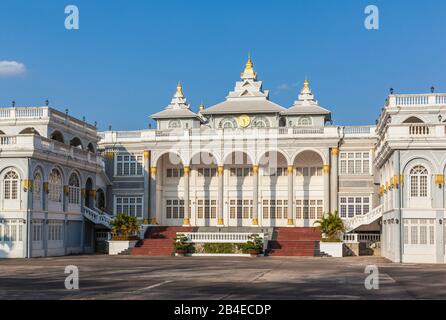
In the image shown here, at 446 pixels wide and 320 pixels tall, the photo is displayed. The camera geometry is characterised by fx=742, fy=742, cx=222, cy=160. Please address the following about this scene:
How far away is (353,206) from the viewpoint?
189 feet

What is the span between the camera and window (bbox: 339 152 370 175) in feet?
189

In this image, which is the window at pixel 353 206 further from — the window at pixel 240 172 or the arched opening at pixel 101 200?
the arched opening at pixel 101 200

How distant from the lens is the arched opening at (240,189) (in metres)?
60.6

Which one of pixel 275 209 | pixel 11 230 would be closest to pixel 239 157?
pixel 275 209

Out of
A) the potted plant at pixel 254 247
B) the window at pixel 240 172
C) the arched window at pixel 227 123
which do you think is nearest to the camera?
the potted plant at pixel 254 247

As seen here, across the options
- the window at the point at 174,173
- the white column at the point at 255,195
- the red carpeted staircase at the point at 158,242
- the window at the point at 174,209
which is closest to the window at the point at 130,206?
the window at the point at 174,209

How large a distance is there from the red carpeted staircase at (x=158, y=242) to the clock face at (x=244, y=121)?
422 inches

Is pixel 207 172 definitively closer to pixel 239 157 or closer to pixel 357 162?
pixel 239 157

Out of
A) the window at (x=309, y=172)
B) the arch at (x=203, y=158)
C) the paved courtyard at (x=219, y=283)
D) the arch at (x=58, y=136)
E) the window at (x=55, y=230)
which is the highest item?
the arch at (x=58, y=136)

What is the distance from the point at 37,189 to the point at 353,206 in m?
24.5

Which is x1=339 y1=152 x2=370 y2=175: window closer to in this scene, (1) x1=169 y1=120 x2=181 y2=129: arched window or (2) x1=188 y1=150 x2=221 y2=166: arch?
(2) x1=188 y1=150 x2=221 y2=166: arch

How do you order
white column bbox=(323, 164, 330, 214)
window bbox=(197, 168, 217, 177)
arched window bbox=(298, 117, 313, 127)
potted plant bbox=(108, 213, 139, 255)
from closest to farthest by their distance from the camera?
1. potted plant bbox=(108, 213, 139, 255)
2. white column bbox=(323, 164, 330, 214)
3. window bbox=(197, 168, 217, 177)
4. arched window bbox=(298, 117, 313, 127)

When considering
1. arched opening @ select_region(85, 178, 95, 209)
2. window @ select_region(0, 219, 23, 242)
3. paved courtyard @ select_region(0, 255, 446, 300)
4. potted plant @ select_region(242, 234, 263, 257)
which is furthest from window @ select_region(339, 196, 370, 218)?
window @ select_region(0, 219, 23, 242)

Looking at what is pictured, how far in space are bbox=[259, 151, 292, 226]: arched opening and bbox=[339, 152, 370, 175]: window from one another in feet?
16.4
